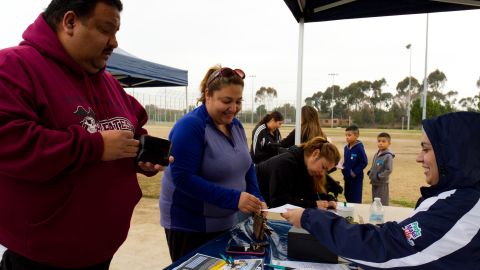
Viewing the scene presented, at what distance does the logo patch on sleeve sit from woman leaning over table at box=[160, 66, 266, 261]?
0.68 meters

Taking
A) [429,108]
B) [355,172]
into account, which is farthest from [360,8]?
[429,108]

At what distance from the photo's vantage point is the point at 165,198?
1.70 m

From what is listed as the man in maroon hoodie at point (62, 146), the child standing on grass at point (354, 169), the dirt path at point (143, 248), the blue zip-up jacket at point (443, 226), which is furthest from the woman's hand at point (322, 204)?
the child standing on grass at point (354, 169)

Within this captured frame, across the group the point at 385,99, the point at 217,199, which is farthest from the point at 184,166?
the point at 385,99

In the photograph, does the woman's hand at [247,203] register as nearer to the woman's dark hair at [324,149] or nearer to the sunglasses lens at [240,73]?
the sunglasses lens at [240,73]

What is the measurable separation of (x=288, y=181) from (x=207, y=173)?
2.55 ft

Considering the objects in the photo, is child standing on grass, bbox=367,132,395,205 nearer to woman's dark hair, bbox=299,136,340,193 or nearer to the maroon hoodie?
woman's dark hair, bbox=299,136,340,193

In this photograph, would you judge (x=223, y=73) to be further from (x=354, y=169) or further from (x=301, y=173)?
(x=354, y=169)

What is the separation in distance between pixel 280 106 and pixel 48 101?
37.0m

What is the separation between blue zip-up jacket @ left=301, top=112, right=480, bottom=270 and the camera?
1007 mm

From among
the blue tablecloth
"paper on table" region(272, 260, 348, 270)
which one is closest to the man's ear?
the blue tablecloth

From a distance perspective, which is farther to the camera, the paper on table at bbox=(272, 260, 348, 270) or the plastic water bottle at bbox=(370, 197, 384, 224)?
the plastic water bottle at bbox=(370, 197, 384, 224)

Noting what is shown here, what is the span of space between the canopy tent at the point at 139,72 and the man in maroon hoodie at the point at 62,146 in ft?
9.66

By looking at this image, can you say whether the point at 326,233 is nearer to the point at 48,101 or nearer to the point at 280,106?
the point at 48,101
